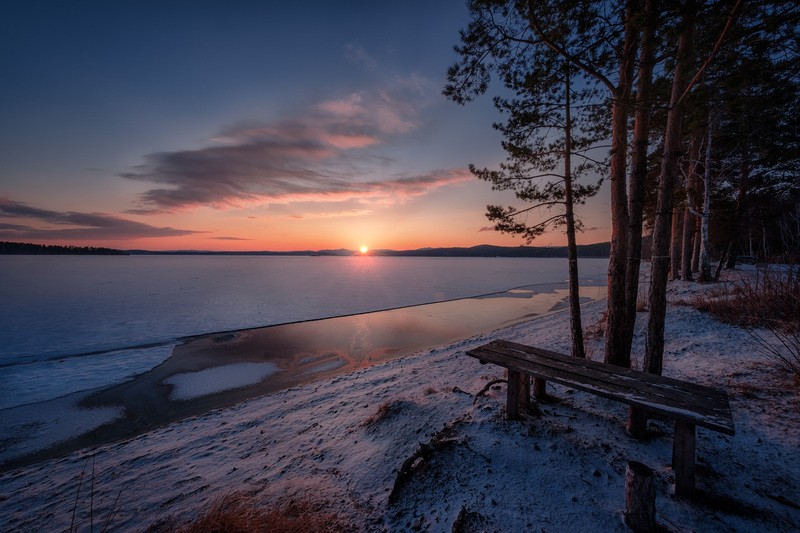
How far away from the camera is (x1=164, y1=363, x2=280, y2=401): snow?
27.4 feet

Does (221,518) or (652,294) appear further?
(652,294)

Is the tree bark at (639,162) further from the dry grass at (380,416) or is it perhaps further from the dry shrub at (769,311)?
the dry grass at (380,416)

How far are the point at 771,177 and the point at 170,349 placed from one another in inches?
1282

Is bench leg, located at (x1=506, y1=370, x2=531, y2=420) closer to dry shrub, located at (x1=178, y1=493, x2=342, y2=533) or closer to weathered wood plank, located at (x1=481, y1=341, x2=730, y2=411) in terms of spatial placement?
weathered wood plank, located at (x1=481, y1=341, x2=730, y2=411)

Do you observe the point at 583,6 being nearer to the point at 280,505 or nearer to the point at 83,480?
the point at 280,505

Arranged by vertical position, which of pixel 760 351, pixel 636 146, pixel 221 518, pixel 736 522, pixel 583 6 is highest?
Answer: pixel 583 6

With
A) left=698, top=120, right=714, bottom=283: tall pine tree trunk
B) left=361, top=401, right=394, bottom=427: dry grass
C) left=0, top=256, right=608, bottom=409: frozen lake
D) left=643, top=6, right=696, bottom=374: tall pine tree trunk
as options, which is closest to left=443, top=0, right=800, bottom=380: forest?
left=643, top=6, right=696, bottom=374: tall pine tree trunk

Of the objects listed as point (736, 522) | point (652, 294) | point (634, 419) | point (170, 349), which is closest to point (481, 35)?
point (652, 294)

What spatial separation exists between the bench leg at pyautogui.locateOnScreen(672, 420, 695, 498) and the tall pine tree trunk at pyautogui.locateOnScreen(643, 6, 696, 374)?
6.92 ft

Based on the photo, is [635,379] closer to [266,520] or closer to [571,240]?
[571,240]

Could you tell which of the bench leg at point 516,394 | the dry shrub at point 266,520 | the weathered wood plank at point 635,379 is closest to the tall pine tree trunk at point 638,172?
the weathered wood plank at point 635,379

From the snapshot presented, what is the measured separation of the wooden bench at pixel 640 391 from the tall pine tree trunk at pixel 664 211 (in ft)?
4.94

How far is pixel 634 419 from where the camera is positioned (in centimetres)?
382

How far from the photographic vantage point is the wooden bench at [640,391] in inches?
106
